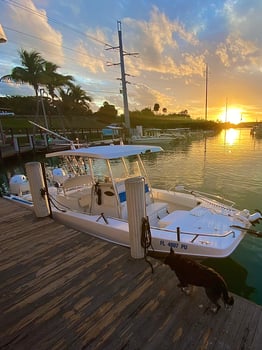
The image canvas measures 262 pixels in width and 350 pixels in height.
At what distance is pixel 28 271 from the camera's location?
326cm

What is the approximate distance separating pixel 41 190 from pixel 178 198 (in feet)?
11.9

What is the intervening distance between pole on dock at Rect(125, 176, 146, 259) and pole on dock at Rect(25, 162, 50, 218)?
2.88m

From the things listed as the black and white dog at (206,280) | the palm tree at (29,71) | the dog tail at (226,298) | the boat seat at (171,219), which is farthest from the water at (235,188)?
the palm tree at (29,71)

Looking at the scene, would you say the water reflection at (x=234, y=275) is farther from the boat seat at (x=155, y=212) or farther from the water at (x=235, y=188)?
the boat seat at (x=155, y=212)

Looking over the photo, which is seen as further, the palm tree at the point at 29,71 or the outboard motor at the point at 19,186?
the palm tree at the point at 29,71

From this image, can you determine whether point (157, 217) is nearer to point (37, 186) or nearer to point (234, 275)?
point (234, 275)

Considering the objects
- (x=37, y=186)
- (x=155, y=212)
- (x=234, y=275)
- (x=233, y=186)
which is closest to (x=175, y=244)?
(x=155, y=212)

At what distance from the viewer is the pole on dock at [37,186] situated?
198 inches

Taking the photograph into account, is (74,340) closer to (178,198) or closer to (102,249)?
(102,249)

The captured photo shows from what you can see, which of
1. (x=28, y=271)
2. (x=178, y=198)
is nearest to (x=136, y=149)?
(x=178, y=198)

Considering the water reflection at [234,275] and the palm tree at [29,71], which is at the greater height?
the palm tree at [29,71]

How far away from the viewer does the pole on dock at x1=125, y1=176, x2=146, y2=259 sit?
10.2 ft

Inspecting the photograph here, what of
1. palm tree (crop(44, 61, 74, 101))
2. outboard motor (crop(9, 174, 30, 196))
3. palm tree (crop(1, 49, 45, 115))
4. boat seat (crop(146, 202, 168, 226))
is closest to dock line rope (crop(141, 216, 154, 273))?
boat seat (crop(146, 202, 168, 226))

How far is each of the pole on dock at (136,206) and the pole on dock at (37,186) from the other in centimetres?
288
